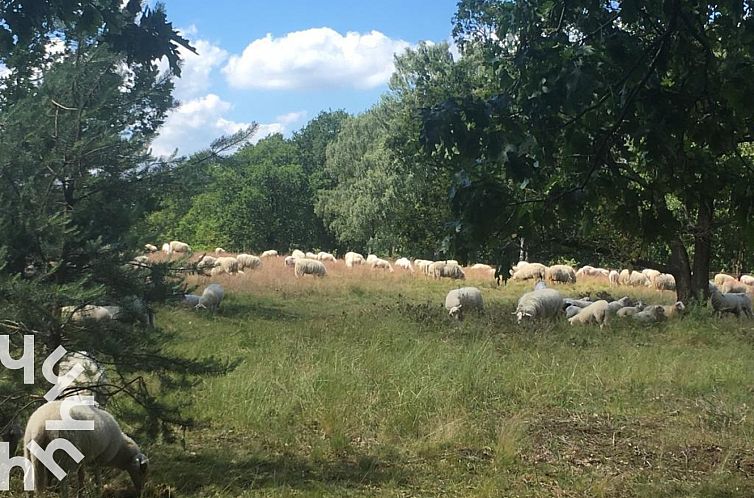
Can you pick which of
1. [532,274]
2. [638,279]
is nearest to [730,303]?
[532,274]

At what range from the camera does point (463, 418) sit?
6.78m

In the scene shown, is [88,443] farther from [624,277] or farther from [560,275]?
[624,277]

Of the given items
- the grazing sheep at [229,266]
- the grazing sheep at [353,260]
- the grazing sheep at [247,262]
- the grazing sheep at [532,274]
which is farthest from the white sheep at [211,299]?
the grazing sheep at [353,260]

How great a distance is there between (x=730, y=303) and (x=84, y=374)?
15.7 metres

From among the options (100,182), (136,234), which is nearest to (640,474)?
(136,234)

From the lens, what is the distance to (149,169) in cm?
534

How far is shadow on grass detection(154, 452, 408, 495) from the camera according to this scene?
524 centimetres

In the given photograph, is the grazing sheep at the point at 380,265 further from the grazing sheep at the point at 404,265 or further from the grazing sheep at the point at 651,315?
the grazing sheep at the point at 651,315

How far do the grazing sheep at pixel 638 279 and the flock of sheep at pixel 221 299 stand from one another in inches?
1.6

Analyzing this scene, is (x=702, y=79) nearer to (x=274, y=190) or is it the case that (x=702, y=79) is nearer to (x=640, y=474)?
(x=640, y=474)

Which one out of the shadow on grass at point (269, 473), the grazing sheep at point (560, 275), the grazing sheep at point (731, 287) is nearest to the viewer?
the shadow on grass at point (269, 473)

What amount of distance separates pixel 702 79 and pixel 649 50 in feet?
1.36

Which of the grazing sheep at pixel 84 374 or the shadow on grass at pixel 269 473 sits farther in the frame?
the shadow on grass at pixel 269 473

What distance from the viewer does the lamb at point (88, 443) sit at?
4418 mm
